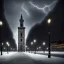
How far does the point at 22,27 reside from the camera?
148 m

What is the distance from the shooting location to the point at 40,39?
5950 inches

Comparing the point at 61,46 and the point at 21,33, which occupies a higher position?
the point at 21,33

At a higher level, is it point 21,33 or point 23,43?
point 21,33

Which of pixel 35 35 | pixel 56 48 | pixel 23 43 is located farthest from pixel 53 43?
pixel 23 43

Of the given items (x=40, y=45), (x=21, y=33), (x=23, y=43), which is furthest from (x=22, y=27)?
(x=40, y=45)

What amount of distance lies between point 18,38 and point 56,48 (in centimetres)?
3797

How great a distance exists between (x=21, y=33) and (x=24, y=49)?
51.4 ft

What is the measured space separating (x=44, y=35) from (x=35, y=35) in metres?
15.4

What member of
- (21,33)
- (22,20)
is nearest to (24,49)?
(21,33)

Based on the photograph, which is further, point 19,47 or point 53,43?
point 53,43

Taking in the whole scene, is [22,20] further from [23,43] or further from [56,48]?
[56,48]

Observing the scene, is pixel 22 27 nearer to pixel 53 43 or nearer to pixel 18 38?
pixel 18 38

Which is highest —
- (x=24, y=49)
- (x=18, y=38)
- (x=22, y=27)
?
(x=22, y=27)

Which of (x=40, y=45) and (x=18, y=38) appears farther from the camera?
(x=40, y=45)
